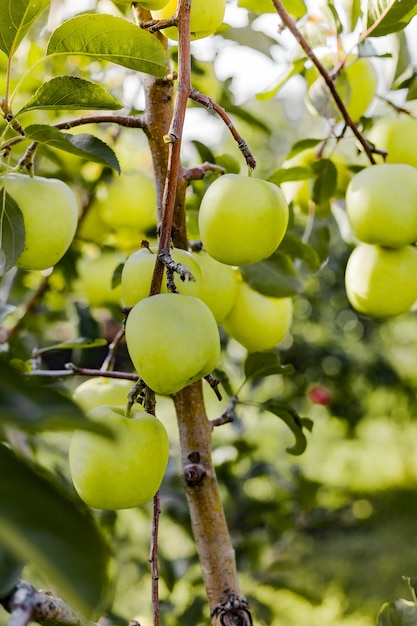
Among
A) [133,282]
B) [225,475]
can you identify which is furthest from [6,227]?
[225,475]

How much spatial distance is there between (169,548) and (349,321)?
71.2 inches

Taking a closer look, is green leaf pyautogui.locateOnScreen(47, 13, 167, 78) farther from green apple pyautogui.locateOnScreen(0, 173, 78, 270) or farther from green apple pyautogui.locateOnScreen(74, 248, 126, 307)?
green apple pyautogui.locateOnScreen(74, 248, 126, 307)

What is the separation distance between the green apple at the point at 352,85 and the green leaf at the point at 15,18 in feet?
1.38

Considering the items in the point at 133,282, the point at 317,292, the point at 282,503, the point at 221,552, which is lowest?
the point at 317,292

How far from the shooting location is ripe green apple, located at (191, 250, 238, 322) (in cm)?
76

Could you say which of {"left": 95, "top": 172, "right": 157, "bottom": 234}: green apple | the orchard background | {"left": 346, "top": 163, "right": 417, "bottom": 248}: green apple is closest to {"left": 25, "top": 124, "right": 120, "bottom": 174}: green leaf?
the orchard background

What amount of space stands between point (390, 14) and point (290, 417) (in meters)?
0.50

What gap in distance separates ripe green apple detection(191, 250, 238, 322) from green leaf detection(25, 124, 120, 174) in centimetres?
16

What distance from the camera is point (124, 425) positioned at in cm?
57

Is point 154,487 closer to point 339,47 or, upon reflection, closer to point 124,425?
point 124,425

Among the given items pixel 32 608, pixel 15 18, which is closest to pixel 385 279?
pixel 15 18

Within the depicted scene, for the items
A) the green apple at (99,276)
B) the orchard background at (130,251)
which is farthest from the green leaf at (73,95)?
the green apple at (99,276)

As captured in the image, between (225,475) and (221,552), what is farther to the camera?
(225,475)

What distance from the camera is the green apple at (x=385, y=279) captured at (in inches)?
36.8
